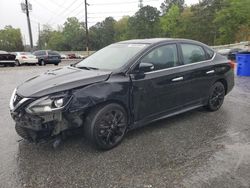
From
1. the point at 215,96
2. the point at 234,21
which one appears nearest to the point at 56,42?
the point at 234,21

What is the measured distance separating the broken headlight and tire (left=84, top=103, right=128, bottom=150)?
1.51ft

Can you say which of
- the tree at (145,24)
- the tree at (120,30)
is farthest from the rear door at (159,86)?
the tree at (120,30)

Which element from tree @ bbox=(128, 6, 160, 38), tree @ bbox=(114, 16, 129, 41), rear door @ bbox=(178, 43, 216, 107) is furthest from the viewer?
tree @ bbox=(114, 16, 129, 41)

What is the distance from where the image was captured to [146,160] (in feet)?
11.4

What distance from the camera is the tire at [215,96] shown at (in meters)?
5.43

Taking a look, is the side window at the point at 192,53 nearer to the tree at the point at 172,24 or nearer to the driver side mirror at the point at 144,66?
the driver side mirror at the point at 144,66

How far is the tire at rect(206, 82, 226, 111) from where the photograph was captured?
17.8ft

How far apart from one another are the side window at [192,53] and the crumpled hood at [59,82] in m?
1.70

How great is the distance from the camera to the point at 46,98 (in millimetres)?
3344

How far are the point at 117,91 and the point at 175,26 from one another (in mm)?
63260

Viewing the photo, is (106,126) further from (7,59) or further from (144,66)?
(7,59)

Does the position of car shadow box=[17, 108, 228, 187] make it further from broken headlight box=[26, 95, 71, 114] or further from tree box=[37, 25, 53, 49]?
tree box=[37, 25, 53, 49]

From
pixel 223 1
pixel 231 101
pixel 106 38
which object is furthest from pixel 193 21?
pixel 231 101

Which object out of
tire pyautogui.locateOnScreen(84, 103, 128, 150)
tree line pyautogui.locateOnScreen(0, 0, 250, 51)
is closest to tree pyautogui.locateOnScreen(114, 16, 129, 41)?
tree line pyautogui.locateOnScreen(0, 0, 250, 51)
